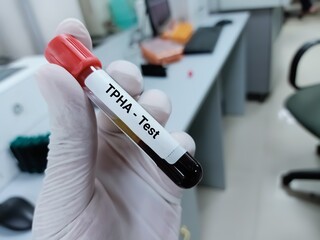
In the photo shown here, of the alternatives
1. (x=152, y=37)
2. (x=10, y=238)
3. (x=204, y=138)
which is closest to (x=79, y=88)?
(x=10, y=238)

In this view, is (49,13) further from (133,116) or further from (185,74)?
(133,116)

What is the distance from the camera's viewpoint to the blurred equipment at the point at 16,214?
0.54m

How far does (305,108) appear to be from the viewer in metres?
1.12

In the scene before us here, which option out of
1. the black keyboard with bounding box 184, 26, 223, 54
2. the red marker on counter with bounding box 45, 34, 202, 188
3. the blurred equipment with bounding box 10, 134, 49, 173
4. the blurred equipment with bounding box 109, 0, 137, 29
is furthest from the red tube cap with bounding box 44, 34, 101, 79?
the blurred equipment with bounding box 109, 0, 137, 29

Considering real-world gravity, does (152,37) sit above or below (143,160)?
below

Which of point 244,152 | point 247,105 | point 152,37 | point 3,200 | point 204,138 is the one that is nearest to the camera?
point 3,200

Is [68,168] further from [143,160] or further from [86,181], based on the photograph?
[143,160]

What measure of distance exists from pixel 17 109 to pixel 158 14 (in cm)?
99

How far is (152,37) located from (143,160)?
1.15 m

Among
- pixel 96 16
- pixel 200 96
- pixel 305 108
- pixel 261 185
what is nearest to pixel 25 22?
pixel 96 16

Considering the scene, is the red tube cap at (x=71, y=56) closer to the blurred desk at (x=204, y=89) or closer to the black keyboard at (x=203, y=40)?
the blurred desk at (x=204, y=89)

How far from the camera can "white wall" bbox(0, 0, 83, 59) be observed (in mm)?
931

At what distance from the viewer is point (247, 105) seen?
2.17 meters

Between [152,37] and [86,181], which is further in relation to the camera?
[152,37]
